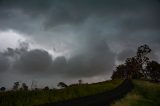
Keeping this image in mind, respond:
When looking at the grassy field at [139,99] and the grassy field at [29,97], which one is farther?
the grassy field at [139,99]

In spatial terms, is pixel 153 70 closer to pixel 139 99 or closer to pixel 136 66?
pixel 136 66

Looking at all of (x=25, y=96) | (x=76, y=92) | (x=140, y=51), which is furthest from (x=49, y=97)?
(x=140, y=51)

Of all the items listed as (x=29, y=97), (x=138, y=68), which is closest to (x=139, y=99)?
(x=29, y=97)

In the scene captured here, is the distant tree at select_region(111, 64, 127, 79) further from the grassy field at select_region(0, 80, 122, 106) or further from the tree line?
the grassy field at select_region(0, 80, 122, 106)

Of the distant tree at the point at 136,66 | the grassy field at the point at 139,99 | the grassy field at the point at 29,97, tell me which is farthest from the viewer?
the distant tree at the point at 136,66

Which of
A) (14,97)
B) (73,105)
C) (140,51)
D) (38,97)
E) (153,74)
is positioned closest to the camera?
(73,105)

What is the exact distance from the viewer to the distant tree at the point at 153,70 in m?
136

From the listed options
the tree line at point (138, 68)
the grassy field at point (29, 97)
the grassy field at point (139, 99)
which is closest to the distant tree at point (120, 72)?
the tree line at point (138, 68)

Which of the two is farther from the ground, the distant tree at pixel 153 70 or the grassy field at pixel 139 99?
the distant tree at pixel 153 70

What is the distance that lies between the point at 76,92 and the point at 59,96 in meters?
6.76

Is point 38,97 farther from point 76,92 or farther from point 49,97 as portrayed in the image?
point 76,92

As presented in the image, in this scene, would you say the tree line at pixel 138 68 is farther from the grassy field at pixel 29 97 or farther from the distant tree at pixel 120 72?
the grassy field at pixel 29 97

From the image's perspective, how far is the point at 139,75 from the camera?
130 meters

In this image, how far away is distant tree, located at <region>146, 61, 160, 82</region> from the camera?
136375mm
